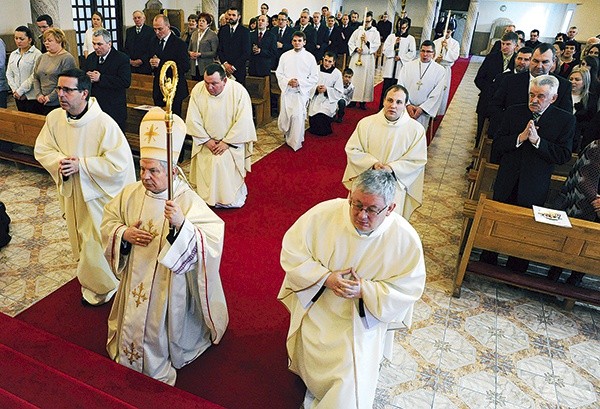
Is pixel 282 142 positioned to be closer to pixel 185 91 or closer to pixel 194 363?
pixel 185 91

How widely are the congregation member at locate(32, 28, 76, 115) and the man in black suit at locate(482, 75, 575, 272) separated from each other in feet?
16.6

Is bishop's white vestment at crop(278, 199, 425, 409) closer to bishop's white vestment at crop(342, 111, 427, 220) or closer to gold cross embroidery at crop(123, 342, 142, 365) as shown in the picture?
gold cross embroidery at crop(123, 342, 142, 365)

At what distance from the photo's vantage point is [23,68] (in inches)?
270

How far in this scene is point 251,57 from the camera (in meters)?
9.75

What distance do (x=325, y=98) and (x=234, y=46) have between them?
188 centimetres

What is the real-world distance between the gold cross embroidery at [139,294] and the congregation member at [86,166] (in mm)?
1005

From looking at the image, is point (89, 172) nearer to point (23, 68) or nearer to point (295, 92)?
point (23, 68)

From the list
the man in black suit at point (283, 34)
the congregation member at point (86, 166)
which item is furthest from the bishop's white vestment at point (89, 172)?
the man in black suit at point (283, 34)

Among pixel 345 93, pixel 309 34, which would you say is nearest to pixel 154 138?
pixel 345 93

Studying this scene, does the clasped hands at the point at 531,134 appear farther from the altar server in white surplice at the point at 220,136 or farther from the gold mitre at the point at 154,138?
the altar server in white surplice at the point at 220,136

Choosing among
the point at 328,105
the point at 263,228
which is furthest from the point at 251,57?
the point at 263,228

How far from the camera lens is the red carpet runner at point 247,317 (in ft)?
10.9

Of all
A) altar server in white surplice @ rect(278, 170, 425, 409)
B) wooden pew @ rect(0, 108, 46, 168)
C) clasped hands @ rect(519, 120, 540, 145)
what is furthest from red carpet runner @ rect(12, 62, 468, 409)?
wooden pew @ rect(0, 108, 46, 168)

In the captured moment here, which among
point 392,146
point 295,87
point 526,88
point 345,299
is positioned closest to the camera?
point 345,299
